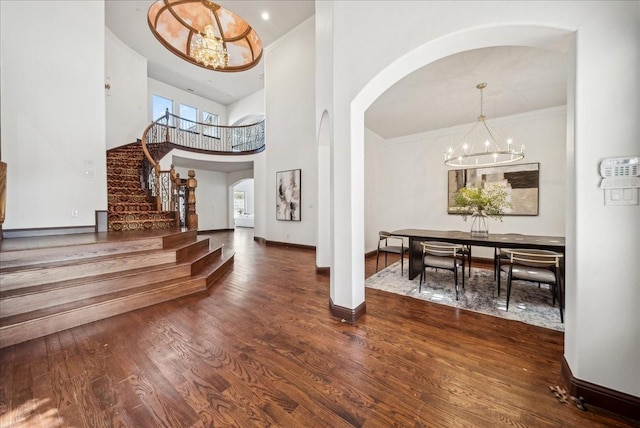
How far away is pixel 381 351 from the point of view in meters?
2.06

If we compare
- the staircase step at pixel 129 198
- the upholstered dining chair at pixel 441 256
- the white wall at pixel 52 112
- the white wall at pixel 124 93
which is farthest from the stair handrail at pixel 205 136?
the upholstered dining chair at pixel 441 256

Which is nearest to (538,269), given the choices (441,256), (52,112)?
(441,256)

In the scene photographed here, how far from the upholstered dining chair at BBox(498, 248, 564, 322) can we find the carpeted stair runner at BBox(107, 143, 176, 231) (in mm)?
6171

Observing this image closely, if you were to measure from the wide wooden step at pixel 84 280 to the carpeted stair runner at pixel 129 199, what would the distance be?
5.50 feet

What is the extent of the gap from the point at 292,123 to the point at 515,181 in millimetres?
5612

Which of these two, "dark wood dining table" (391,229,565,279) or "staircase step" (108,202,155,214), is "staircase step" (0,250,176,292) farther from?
"dark wood dining table" (391,229,565,279)

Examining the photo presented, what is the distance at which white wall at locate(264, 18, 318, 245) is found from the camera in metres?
6.61

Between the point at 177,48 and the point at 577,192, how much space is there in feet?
36.8

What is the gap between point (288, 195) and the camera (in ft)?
23.2

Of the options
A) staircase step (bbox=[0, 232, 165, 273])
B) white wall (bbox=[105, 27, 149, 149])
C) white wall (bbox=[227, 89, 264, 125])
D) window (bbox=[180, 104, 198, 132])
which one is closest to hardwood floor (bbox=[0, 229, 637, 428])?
staircase step (bbox=[0, 232, 165, 273])

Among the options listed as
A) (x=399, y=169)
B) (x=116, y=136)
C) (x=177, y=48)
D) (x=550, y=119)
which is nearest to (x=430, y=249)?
(x=399, y=169)

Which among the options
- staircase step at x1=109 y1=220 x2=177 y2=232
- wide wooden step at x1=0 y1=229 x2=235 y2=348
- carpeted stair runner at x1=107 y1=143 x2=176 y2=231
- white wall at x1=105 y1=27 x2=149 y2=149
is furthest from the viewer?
white wall at x1=105 y1=27 x2=149 y2=149

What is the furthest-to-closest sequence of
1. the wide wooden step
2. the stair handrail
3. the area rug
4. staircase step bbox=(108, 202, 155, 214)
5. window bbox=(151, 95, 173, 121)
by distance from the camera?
window bbox=(151, 95, 173, 121) < the stair handrail < staircase step bbox=(108, 202, 155, 214) < the area rug < the wide wooden step

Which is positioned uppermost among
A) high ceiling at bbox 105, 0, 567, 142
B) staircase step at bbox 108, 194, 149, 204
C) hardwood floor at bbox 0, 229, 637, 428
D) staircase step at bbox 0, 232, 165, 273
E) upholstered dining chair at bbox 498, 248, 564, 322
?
high ceiling at bbox 105, 0, 567, 142
